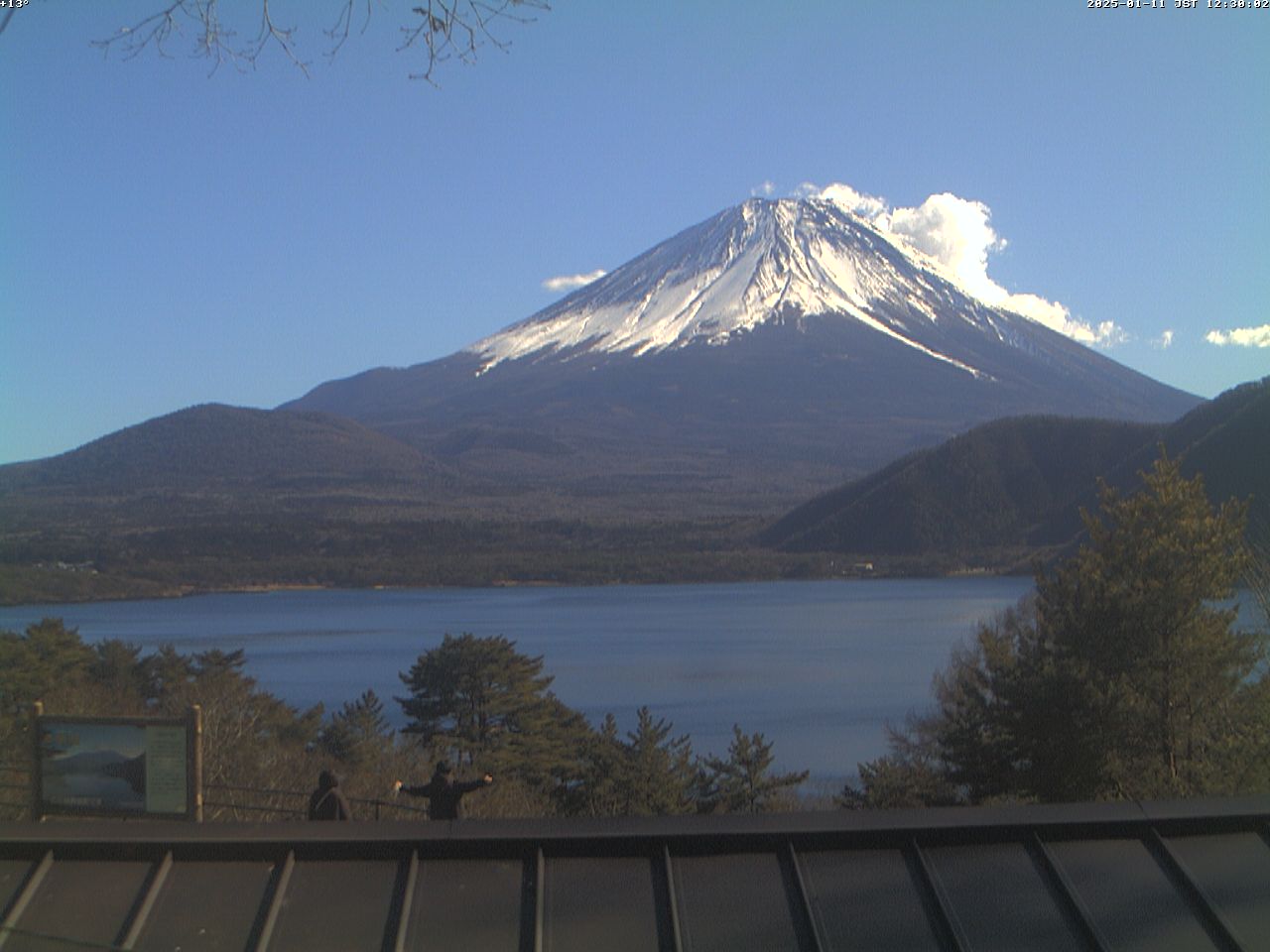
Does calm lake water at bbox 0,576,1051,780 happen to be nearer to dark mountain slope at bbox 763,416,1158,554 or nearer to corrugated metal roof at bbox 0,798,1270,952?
dark mountain slope at bbox 763,416,1158,554

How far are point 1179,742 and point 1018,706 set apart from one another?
5.91ft

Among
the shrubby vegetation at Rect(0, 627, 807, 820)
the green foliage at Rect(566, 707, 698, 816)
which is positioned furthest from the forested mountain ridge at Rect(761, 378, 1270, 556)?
the green foliage at Rect(566, 707, 698, 816)

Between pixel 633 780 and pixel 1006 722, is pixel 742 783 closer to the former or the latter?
pixel 633 780

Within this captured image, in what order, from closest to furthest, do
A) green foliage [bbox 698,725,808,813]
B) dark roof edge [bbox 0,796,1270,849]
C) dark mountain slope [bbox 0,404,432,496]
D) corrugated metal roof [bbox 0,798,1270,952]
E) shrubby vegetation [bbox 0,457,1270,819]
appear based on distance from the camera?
corrugated metal roof [bbox 0,798,1270,952], dark roof edge [bbox 0,796,1270,849], shrubby vegetation [bbox 0,457,1270,819], green foliage [bbox 698,725,808,813], dark mountain slope [bbox 0,404,432,496]

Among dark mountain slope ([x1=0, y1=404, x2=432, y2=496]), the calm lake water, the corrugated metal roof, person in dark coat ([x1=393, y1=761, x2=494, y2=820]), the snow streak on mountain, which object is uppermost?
the snow streak on mountain

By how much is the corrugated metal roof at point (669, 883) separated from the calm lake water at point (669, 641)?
1761 cm

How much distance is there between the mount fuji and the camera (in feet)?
423

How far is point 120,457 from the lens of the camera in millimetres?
111188

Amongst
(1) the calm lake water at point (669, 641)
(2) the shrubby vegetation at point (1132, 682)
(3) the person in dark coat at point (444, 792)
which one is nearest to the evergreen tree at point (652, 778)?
(2) the shrubby vegetation at point (1132, 682)

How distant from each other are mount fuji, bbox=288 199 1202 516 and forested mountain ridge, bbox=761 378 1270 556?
78.7ft

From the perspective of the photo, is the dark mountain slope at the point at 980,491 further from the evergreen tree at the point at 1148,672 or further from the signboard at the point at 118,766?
the signboard at the point at 118,766

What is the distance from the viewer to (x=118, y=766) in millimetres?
6453

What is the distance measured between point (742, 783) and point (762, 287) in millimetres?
159493

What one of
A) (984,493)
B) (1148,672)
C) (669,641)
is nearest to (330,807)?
(1148,672)
